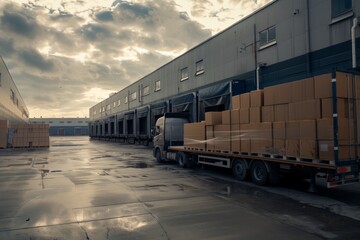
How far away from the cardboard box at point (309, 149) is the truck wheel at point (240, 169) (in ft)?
9.77

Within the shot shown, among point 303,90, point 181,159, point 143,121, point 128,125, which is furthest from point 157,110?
point 303,90

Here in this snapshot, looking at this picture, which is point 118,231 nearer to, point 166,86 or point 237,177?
point 237,177

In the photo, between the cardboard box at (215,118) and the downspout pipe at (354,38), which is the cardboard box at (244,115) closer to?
the cardboard box at (215,118)

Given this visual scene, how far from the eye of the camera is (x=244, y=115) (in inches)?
470

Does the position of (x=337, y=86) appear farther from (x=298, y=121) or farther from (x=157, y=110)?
(x=157, y=110)

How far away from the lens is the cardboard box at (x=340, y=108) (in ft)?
28.6

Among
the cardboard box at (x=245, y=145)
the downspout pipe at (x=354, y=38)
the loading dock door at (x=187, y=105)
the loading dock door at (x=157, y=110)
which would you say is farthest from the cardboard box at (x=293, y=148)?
the loading dock door at (x=157, y=110)

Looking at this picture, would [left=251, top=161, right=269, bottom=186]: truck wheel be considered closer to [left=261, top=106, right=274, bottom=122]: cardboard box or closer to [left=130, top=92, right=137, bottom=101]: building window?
[left=261, top=106, right=274, bottom=122]: cardboard box

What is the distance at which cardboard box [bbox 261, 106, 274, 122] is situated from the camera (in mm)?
10758

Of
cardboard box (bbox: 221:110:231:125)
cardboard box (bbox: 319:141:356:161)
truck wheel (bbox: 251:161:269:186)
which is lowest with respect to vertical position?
truck wheel (bbox: 251:161:269:186)

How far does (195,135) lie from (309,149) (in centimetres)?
704

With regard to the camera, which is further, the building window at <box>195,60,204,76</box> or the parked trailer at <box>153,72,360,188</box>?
the building window at <box>195,60,204,76</box>

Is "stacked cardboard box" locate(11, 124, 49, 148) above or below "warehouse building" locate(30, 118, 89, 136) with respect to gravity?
below

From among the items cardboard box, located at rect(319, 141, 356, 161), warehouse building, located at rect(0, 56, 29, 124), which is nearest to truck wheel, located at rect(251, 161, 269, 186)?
cardboard box, located at rect(319, 141, 356, 161)
